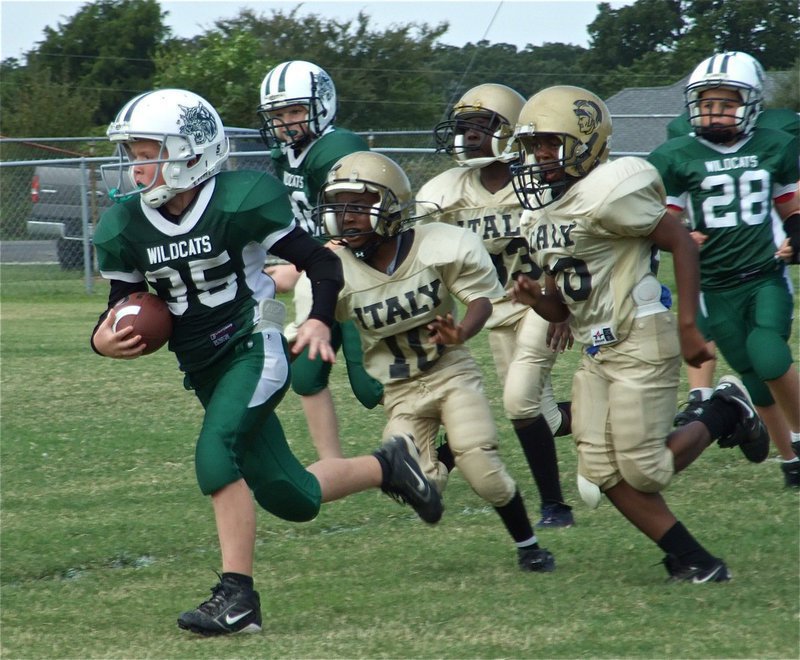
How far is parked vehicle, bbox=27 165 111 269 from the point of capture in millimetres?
15844

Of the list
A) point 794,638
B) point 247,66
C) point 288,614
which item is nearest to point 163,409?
point 288,614

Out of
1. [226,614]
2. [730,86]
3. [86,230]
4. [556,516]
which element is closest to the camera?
[226,614]

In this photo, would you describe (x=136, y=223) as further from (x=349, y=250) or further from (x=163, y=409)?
(x=163, y=409)

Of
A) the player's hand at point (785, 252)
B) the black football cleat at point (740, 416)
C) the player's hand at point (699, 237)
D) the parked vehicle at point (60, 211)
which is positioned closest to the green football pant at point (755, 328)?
the player's hand at point (785, 252)

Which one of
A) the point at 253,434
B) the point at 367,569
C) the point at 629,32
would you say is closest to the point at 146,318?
the point at 253,434

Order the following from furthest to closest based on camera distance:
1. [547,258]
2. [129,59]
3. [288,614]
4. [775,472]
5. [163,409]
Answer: [129,59]
[163,409]
[775,472]
[547,258]
[288,614]

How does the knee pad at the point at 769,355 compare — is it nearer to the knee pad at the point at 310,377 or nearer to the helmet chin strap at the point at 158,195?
the knee pad at the point at 310,377

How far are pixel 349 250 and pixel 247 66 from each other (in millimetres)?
24101

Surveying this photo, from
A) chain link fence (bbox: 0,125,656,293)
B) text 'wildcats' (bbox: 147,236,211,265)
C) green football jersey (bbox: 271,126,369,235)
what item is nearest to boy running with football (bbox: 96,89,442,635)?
text 'wildcats' (bbox: 147,236,211,265)

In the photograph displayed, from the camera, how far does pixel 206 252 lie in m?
4.00

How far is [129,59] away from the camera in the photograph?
125 ft

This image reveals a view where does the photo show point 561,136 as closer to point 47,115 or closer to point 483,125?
point 483,125

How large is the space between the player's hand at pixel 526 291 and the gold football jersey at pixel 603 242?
119mm

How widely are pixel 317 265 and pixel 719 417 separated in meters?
1.65
